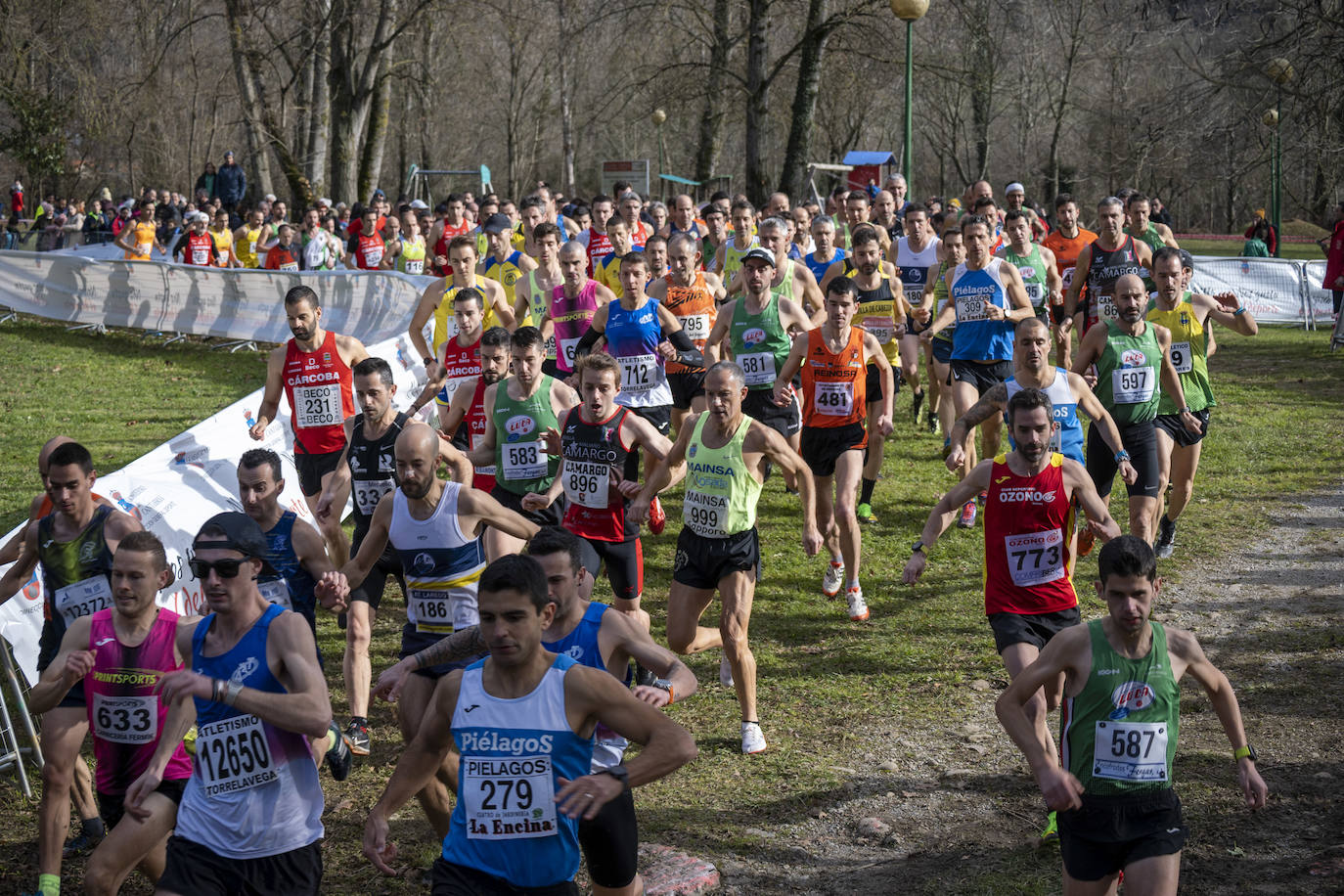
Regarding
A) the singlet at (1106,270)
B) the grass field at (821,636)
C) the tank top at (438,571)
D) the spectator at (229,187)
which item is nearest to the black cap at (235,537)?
the tank top at (438,571)

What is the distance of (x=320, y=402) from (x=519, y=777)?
18.5 feet

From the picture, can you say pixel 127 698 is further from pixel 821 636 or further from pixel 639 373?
pixel 639 373

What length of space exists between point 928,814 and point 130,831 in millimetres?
3439

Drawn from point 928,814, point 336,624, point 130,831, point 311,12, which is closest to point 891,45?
point 311,12

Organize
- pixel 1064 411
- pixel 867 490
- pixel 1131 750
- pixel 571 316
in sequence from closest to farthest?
pixel 1131 750 < pixel 1064 411 < pixel 571 316 < pixel 867 490

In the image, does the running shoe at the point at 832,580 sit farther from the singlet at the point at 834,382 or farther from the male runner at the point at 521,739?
the male runner at the point at 521,739

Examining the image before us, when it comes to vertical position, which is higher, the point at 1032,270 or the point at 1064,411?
the point at 1032,270

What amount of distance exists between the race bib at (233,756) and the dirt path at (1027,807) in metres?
2.08

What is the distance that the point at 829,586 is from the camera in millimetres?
9359

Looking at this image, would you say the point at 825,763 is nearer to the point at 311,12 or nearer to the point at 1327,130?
the point at 1327,130

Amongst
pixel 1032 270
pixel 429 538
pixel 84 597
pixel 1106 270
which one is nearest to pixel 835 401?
pixel 429 538

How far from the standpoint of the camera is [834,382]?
9203mm

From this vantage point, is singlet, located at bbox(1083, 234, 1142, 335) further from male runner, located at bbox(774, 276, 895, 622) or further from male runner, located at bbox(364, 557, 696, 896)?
male runner, located at bbox(364, 557, 696, 896)

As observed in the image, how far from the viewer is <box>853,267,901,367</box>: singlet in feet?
37.2
